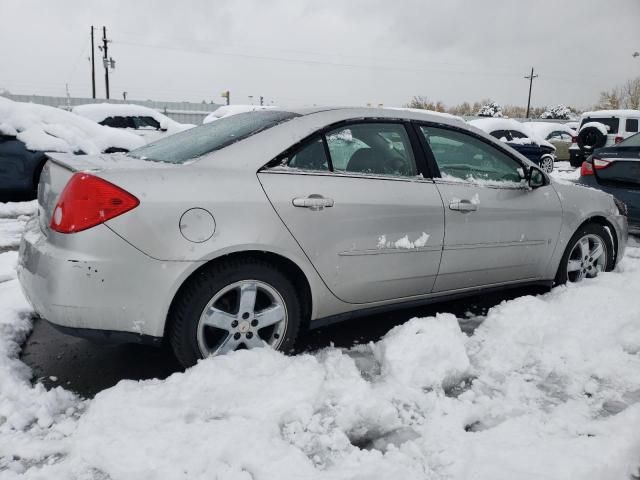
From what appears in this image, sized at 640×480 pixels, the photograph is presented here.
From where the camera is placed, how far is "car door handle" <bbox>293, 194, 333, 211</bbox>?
2.65m

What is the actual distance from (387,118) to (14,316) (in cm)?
263

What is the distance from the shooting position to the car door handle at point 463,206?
3178 mm

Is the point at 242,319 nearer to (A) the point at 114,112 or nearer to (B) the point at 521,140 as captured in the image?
(A) the point at 114,112

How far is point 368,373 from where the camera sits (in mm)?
2727

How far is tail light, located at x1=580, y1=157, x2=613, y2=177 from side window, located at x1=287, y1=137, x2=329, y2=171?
13.9 feet

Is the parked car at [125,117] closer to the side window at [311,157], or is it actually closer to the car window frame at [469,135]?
the car window frame at [469,135]

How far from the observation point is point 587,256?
4.14 m

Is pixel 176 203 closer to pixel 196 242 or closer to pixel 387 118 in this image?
pixel 196 242

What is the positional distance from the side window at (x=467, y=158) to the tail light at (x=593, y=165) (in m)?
2.72

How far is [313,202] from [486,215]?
4.15 feet

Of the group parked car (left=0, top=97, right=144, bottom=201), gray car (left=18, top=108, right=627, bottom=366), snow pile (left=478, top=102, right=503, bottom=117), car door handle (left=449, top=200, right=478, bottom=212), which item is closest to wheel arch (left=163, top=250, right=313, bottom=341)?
gray car (left=18, top=108, right=627, bottom=366)

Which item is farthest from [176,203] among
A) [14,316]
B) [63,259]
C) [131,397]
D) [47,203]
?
[14,316]

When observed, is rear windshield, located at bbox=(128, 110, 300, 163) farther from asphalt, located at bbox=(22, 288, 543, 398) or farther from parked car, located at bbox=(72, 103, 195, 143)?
parked car, located at bbox=(72, 103, 195, 143)

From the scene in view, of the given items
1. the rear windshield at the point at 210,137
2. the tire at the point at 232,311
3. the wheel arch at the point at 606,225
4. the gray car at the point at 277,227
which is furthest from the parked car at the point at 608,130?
the tire at the point at 232,311
